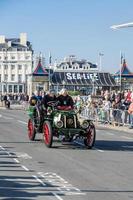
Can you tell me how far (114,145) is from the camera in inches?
770

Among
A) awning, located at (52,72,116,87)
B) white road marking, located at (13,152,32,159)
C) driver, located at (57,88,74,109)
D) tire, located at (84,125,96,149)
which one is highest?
awning, located at (52,72,116,87)

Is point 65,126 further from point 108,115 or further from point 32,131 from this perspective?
point 108,115

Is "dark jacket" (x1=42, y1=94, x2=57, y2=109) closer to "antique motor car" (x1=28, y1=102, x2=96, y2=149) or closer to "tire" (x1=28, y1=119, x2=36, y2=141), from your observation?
"antique motor car" (x1=28, y1=102, x2=96, y2=149)

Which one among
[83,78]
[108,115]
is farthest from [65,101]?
[83,78]

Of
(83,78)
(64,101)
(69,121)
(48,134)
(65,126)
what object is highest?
(83,78)

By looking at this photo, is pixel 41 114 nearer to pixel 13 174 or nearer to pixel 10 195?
pixel 13 174

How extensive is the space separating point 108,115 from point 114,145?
1249 cm

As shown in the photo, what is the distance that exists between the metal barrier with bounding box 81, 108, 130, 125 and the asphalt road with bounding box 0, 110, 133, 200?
30.9 feet

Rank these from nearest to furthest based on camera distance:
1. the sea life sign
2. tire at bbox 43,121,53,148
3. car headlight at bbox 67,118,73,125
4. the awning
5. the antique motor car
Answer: tire at bbox 43,121,53,148 → the antique motor car → car headlight at bbox 67,118,73,125 → the awning → the sea life sign

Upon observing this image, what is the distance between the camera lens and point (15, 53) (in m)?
162

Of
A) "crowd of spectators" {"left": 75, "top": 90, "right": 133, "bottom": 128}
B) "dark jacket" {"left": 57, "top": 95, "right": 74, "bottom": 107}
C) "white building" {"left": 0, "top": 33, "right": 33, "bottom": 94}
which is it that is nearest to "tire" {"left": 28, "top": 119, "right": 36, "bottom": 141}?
"dark jacket" {"left": 57, "top": 95, "right": 74, "bottom": 107}

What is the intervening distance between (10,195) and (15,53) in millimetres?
153557

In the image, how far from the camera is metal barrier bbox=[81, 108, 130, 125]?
29392 mm

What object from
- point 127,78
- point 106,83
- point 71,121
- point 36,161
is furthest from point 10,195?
point 106,83
